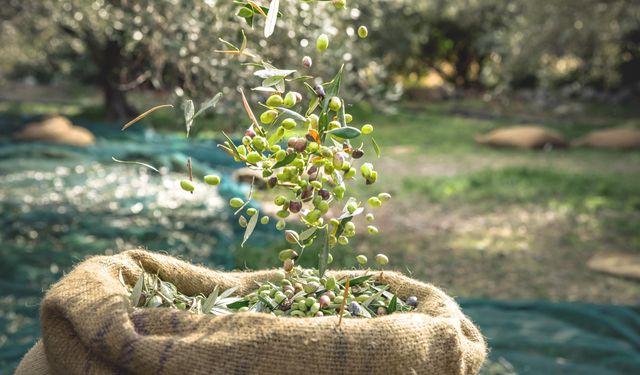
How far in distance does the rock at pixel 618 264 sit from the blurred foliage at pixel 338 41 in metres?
2.64

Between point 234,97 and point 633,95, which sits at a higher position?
point 234,97

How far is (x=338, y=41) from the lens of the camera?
22.8 feet

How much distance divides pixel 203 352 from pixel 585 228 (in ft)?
25.4

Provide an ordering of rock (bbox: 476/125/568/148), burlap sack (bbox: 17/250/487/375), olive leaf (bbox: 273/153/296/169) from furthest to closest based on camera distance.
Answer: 1. rock (bbox: 476/125/568/148)
2. olive leaf (bbox: 273/153/296/169)
3. burlap sack (bbox: 17/250/487/375)

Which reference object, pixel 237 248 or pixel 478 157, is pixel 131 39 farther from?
pixel 478 157

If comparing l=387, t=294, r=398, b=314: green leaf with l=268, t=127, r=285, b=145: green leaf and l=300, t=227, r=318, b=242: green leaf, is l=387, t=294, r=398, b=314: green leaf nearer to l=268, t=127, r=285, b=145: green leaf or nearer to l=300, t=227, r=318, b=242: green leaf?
l=300, t=227, r=318, b=242: green leaf

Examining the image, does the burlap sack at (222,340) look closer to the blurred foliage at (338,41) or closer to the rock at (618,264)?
the blurred foliage at (338,41)

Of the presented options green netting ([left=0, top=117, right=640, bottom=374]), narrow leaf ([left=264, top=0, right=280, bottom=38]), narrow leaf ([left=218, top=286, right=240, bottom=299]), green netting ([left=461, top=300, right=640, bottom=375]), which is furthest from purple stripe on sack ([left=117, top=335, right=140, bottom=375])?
green netting ([left=461, top=300, right=640, bottom=375])

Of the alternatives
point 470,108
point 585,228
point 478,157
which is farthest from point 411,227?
point 470,108

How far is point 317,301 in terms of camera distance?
2.28 m

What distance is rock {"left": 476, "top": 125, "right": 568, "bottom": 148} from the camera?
15883 millimetres

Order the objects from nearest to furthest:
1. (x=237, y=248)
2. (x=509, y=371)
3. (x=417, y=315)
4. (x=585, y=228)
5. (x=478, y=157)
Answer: (x=417, y=315) < (x=509, y=371) < (x=237, y=248) < (x=585, y=228) < (x=478, y=157)

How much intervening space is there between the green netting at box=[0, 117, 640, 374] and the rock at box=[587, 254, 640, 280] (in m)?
1.32

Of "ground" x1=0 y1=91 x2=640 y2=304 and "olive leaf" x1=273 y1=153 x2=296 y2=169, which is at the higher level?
"olive leaf" x1=273 y1=153 x2=296 y2=169
